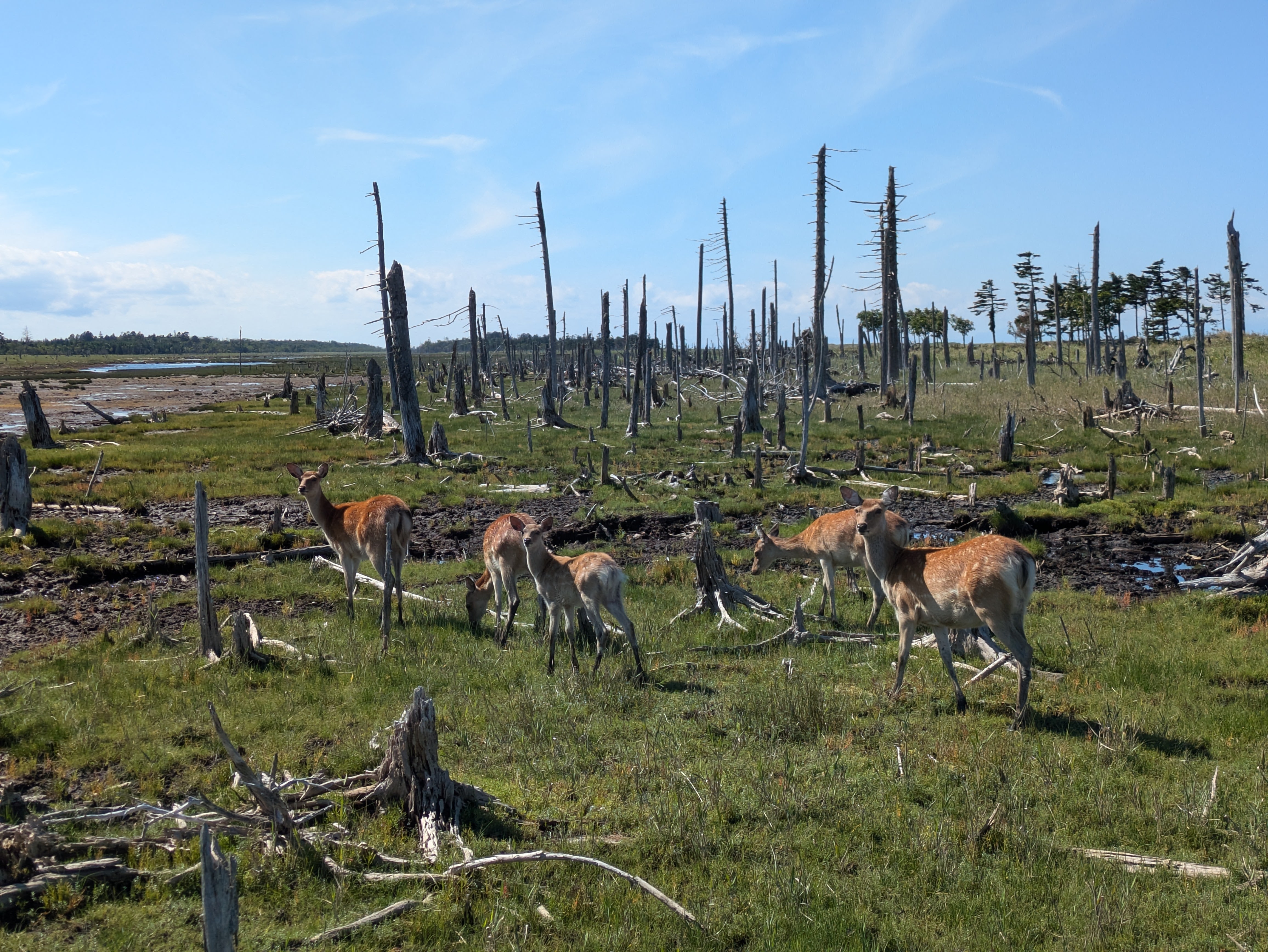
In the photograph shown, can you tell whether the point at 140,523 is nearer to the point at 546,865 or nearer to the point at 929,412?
the point at 546,865

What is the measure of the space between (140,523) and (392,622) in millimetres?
9105

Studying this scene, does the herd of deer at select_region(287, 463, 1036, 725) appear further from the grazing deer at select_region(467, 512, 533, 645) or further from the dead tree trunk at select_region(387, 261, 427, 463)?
the dead tree trunk at select_region(387, 261, 427, 463)

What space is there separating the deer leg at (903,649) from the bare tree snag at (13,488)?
1592 centimetres

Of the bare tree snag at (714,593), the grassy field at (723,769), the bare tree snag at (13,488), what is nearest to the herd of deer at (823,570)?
the grassy field at (723,769)

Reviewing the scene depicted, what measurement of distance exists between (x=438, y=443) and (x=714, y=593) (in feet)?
57.1

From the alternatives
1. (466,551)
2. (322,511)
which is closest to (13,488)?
(322,511)

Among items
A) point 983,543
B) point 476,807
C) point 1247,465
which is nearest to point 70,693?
point 476,807

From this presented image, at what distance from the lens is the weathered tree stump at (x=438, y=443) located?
26.2m

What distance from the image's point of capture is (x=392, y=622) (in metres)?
10.9

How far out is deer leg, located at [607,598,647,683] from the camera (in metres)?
8.47

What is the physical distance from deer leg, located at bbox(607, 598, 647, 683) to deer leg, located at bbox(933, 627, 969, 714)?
2996 millimetres

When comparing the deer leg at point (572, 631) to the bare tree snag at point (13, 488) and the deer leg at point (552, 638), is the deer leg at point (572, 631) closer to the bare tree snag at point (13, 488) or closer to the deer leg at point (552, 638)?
the deer leg at point (552, 638)

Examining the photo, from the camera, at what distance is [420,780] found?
19.0 ft

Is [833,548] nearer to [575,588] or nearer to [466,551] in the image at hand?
[575,588]
